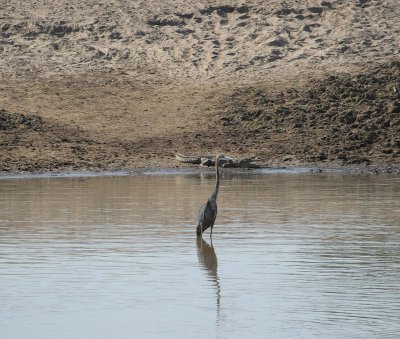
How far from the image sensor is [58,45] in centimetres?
2873

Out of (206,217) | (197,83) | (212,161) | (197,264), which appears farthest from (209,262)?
(197,83)

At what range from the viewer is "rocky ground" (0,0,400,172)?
77.3ft

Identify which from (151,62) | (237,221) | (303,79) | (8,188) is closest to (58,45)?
(151,62)

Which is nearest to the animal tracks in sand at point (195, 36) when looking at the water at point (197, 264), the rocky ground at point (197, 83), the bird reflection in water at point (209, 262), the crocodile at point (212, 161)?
the rocky ground at point (197, 83)

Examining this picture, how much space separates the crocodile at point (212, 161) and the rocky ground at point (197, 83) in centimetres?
28

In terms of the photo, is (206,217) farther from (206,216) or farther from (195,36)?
(195,36)

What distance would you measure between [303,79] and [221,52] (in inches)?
103

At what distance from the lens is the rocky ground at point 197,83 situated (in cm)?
2356

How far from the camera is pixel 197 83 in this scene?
2681cm

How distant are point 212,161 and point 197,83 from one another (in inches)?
172

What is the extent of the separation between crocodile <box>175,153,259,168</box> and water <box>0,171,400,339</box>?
164 inches

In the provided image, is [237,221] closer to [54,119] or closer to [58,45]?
[54,119]

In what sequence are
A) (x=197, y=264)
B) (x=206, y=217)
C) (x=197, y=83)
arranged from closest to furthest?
1. (x=197, y=264)
2. (x=206, y=217)
3. (x=197, y=83)

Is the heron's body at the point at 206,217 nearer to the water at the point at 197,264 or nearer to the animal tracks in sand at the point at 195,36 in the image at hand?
the water at the point at 197,264
